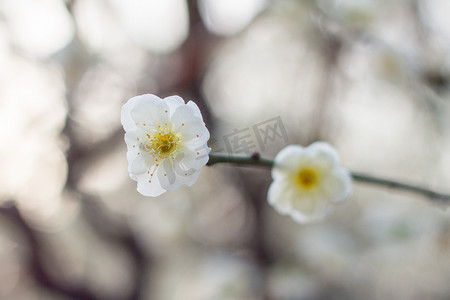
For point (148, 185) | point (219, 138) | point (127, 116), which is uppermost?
point (127, 116)

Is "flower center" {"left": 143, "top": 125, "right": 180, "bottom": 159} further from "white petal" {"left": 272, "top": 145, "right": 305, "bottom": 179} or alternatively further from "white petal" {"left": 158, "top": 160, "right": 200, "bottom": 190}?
"white petal" {"left": 272, "top": 145, "right": 305, "bottom": 179}

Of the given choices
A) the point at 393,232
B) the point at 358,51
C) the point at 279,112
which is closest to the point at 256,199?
the point at 279,112

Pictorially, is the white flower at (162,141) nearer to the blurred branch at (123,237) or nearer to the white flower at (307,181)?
the white flower at (307,181)

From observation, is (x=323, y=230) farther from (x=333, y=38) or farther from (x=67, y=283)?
(x=67, y=283)

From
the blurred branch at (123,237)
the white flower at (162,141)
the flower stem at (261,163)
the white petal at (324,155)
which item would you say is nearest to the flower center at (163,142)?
the white flower at (162,141)

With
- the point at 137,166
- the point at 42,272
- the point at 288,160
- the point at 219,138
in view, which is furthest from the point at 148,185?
the point at 42,272

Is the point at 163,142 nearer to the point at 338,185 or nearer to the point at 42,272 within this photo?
the point at 338,185

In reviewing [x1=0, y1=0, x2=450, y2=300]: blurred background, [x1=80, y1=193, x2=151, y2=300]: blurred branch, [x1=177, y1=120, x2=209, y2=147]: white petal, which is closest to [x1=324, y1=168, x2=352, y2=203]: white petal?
[x1=177, y1=120, x2=209, y2=147]: white petal
